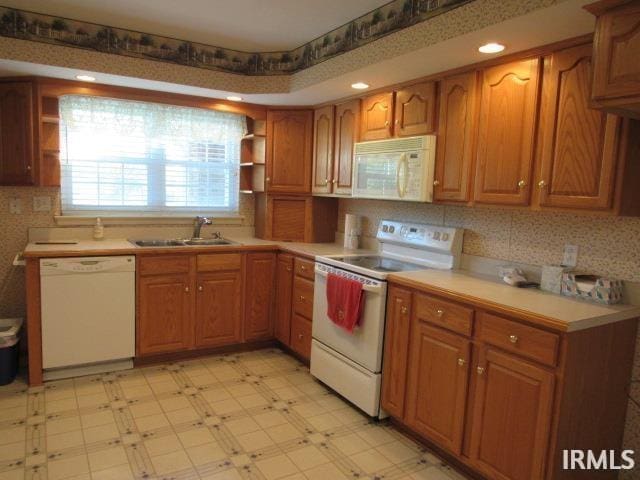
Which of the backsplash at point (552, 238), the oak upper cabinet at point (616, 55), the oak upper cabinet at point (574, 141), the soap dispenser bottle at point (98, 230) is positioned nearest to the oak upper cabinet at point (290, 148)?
the backsplash at point (552, 238)

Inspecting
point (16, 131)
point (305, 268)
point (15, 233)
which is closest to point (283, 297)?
point (305, 268)

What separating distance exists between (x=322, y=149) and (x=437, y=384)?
7.27 feet

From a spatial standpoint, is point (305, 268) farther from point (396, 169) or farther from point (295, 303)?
point (396, 169)

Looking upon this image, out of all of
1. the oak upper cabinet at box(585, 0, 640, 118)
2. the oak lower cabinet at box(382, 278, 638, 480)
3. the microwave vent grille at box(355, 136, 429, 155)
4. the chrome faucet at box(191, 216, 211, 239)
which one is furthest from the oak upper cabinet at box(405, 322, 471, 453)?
the chrome faucet at box(191, 216, 211, 239)

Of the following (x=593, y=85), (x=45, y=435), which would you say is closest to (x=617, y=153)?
(x=593, y=85)

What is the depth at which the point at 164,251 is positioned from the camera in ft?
11.1

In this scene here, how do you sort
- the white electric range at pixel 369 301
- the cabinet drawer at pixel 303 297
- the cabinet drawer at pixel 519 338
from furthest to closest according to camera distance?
1. the cabinet drawer at pixel 303 297
2. the white electric range at pixel 369 301
3. the cabinet drawer at pixel 519 338

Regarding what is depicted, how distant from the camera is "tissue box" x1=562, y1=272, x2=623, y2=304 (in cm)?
210

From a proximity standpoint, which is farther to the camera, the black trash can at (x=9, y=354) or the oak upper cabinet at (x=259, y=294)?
the oak upper cabinet at (x=259, y=294)

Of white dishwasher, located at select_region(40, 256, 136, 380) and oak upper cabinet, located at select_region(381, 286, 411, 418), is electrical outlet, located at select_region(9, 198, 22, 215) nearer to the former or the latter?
white dishwasher, located at select_region(40, 256, 136, 380)

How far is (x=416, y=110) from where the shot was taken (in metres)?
2.91

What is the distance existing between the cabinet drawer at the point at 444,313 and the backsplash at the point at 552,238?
A: 2.13 feet

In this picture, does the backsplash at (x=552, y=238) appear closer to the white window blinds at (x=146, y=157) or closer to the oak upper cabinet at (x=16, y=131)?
the white window blinds at (x=146, y=157)

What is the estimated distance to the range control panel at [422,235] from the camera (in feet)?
9.62
